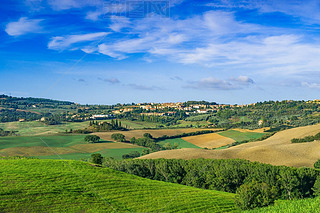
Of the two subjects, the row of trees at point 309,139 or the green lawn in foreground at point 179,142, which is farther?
the green lawn in foreground at point 179,142

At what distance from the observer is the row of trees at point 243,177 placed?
4056 cm

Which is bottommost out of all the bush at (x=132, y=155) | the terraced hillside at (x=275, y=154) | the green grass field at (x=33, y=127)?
the bush at (x=132, y=155)

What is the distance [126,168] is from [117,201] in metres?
28.8

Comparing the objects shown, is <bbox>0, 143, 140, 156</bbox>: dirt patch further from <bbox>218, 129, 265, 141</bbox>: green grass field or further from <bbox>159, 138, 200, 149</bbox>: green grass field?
<bbox>218, 129, 265, 141</bbox>: green grass field

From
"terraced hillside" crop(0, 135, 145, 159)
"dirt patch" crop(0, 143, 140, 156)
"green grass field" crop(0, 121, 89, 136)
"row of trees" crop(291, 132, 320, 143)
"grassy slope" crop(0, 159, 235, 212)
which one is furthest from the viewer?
"green grass field" crop(0, 121, 89, 136)

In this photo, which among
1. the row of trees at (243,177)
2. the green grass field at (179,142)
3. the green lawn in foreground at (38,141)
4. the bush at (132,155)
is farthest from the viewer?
the green grass field at (179,142)

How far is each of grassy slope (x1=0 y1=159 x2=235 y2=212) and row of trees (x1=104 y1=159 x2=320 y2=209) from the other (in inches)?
198

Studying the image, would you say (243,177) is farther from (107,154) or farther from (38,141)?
(38,141)

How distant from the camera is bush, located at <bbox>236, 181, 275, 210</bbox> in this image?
38594 millimetres

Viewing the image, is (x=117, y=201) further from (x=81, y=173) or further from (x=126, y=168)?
(x=126, y=168)

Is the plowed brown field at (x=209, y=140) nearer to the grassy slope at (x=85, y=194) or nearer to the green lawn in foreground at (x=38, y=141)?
the green lawn in foreground at (x=38, y=141)

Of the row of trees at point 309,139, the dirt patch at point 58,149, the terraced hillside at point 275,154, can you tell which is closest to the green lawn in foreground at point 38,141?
the dirt patch at point 58,149

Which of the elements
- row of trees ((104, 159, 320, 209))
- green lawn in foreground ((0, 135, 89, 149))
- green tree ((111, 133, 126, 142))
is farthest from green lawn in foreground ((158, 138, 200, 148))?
row of trees ((104, 159, 320, 209))

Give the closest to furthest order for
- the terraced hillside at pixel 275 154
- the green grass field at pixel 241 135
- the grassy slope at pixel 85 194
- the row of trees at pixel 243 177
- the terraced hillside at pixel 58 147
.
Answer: the grassy slope at pixel 85 194 → the row of trees at pixel 243 177 → the terraced hillside at pixel 275 154 → the terraced hillside at pixel 58 147 → the green grass field at pixel 241 135
